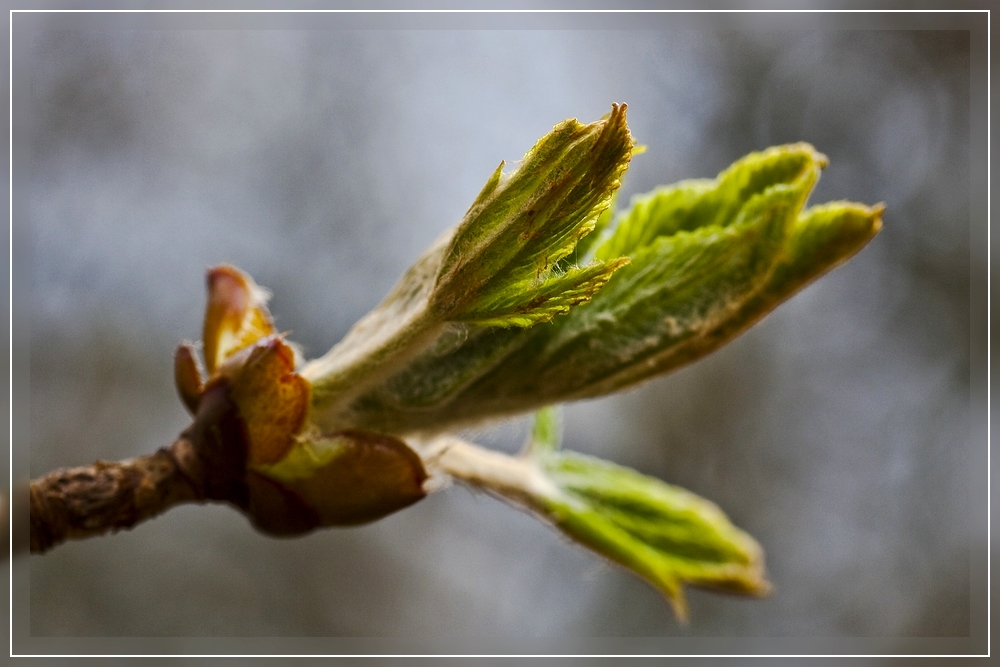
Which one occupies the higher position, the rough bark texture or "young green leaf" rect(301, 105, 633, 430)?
"young green leaf" rect(301, 105, 633, 430)

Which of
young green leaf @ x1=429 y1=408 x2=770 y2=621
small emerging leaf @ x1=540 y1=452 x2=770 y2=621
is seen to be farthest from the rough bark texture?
small emerging leaf @ x1=540 y1=452 x2=770 y2=621

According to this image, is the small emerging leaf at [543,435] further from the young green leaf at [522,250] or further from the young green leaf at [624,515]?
the young green leaf at [522,250]

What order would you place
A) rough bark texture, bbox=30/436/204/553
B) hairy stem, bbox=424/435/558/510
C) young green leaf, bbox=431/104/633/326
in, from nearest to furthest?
1. young green leaf, bbox=431/104/633/326
2. rough bark texture, bbox=30/436/204/553
3. hairy stem, bbox=424/435/558/510

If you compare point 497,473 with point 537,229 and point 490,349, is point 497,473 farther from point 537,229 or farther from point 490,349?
point 537,229

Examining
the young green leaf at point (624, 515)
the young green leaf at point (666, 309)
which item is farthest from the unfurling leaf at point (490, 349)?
the young green leaf at point (624, 515)

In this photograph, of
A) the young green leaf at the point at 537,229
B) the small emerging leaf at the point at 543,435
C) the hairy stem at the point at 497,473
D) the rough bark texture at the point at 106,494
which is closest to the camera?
the young green leaf at the point at 537,229

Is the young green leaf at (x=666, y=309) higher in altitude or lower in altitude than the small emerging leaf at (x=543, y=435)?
higher

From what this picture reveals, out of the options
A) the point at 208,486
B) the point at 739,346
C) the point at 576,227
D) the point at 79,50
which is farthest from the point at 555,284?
the point at 739,346

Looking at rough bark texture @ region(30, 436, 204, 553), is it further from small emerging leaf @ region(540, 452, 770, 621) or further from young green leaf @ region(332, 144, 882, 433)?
small emerging leaf @ region(540, 452, 770, 621)

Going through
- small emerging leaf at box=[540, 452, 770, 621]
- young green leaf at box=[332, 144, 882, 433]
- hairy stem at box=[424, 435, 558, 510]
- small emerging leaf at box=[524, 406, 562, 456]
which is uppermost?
young green leaf at box=[332, 144, 882, 433]
